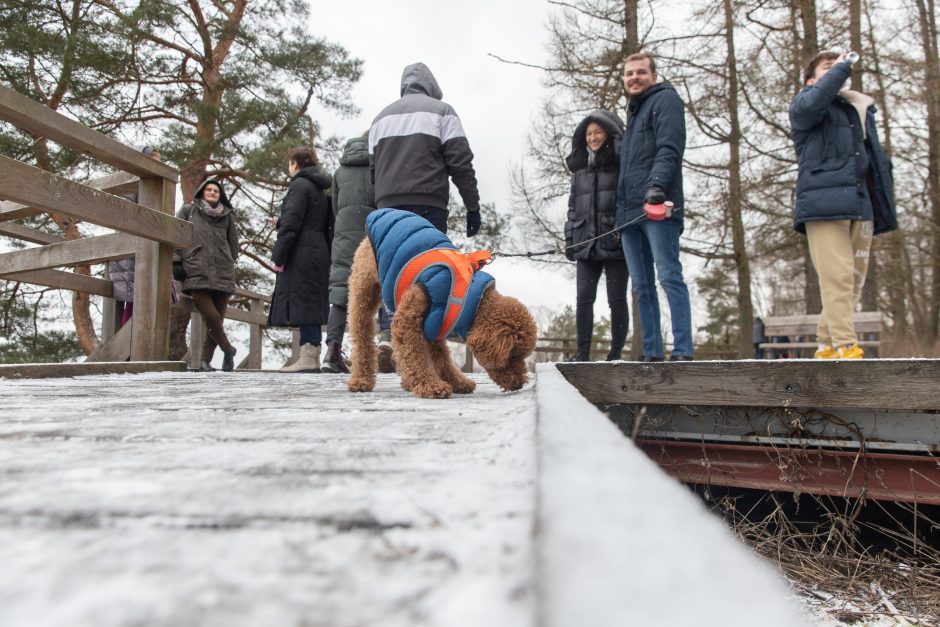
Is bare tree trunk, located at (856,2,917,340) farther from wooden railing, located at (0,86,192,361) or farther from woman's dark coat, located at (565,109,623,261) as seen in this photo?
wooden railing, located at (0,86,192,361)

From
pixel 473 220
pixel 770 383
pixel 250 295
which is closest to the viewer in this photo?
pixel 770 383

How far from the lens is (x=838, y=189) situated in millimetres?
3709

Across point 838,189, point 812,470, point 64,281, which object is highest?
point 838,189

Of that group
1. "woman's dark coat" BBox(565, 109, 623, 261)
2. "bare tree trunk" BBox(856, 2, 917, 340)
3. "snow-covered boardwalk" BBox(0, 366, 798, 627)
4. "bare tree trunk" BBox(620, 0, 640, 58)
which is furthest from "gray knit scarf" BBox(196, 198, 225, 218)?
"bare tree trunk" BBox(856, 2, 917, 340)

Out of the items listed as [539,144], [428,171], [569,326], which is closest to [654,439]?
[428,171]

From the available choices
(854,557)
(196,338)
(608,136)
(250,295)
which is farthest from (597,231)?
(250,295)

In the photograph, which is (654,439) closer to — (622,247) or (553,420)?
(622,247)

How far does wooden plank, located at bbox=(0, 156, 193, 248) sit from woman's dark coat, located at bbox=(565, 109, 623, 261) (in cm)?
294

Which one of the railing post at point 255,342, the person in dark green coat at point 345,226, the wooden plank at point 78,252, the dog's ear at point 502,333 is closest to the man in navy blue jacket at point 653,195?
the dog's ear at point 502,333

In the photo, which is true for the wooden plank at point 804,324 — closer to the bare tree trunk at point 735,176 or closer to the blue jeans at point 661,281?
the bare tree trunk at point 735,176

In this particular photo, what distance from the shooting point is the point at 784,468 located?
109 inches

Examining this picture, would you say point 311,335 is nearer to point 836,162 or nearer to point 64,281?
point 64,281

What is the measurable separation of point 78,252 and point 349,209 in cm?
204

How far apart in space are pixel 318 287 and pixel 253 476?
4646mm
